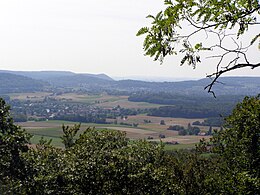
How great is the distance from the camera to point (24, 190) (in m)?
28.0

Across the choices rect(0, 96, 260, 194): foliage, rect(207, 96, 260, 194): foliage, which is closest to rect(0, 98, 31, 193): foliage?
rect(0, 96, 260, 194): foliage

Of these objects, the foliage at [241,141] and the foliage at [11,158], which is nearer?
the foliage at [241,141]

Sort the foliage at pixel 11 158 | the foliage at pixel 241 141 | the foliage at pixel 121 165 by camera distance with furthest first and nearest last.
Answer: the foliage at pixel 11 158 → the foliage at pixel 241 141 → the foliage at pixel 121 165

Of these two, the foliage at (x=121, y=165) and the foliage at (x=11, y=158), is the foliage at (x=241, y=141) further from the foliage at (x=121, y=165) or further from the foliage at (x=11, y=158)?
the foliage at (x=11, y=158)

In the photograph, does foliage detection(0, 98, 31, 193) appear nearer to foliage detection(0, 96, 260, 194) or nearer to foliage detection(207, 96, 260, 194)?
foliage detection(0, 96, 260, 194)

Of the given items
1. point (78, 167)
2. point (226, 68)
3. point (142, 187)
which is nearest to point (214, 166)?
point (142, 187)

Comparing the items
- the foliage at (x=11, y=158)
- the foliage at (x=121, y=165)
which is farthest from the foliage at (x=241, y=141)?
the foliage at (x=11, y=158)

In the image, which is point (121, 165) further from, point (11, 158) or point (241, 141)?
point (11, 158)

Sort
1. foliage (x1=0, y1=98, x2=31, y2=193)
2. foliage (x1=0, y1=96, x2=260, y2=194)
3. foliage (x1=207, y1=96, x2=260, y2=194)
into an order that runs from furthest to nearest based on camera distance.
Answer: foliage (x1=0, y1=98, x2=31, y2=193), foliage (x1=207, y1=96, x2=260, y2=194), foliage (x1=0, y1=96, x2=260, y2=194)

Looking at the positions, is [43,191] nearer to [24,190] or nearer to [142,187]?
[24,190]

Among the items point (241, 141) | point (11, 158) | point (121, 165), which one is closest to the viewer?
point (121, 165)

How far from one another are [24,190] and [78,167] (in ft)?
25.3

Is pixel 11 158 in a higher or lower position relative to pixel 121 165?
lower

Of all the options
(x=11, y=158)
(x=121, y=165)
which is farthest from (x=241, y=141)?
(x=11, y=158)
